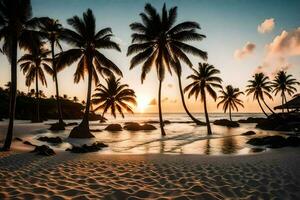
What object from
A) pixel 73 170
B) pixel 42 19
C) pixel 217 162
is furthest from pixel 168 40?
pixel 73 170

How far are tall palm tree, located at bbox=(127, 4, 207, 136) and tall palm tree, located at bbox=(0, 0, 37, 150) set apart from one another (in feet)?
40.4

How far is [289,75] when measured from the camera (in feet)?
180

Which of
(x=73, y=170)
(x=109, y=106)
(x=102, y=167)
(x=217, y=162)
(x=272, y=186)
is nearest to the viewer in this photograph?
(x=272, y=186)

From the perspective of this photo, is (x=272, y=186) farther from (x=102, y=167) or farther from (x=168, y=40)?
(x=168, y=40)

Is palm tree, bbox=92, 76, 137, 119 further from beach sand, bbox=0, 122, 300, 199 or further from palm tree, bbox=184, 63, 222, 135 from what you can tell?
beach sand, bbox=0, 122, 300, 199

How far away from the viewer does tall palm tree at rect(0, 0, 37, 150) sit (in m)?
13.7

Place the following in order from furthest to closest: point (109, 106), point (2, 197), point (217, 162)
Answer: point (109, 106) < point (217, 162) < point (2, 197)

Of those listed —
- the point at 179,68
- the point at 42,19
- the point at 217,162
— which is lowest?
the point at 217,162

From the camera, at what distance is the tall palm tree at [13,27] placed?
13.7 metres

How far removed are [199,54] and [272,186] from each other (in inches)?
774

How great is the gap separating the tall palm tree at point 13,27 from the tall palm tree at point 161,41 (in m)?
12.3

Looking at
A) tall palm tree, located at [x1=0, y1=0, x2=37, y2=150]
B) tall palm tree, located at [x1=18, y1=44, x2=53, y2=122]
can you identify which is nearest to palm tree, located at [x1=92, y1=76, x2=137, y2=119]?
tall palm tree, located at [x1=18, y1=44, x2=53, y2=122]

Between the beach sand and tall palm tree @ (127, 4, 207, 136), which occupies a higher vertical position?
tall palm tree @ (127, 4, 207, 136)

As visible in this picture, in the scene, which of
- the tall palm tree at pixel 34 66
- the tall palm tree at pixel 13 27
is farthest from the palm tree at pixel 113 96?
the tall palm tree at pixel 13 27
